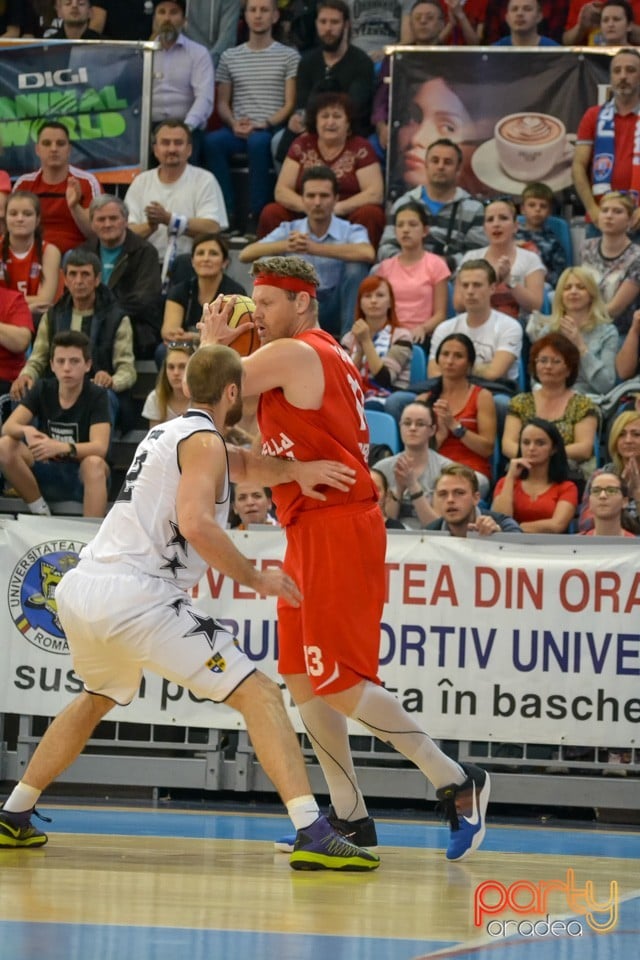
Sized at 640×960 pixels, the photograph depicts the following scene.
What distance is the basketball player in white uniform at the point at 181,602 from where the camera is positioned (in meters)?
6.34

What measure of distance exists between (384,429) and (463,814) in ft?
16.3

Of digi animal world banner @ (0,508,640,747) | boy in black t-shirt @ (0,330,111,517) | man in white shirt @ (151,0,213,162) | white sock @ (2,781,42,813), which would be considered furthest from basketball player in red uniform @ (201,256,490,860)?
man in white shirt @ (151,0,213,162)

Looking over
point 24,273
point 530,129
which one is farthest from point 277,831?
point 530,129

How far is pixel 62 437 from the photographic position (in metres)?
11.3

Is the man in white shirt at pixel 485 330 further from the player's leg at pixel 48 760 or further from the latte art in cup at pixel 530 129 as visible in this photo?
the player's leg at pixel 48 760

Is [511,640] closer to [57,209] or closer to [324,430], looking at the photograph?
[324,430]

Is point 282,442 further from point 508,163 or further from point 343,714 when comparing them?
point 508,163

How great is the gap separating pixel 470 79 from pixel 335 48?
140 cm

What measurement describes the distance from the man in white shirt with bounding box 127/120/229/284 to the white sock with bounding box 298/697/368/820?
24.3ft

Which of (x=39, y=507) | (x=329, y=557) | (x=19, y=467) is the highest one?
(x=329, y=557)

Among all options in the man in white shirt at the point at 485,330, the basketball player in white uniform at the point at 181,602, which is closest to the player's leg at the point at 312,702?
the basketball player in white uniform at the point at 181,602

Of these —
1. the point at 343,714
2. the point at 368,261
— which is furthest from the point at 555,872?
the point at 368,261

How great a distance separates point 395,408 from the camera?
11680mm

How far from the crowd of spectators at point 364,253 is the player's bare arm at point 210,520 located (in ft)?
11.4
